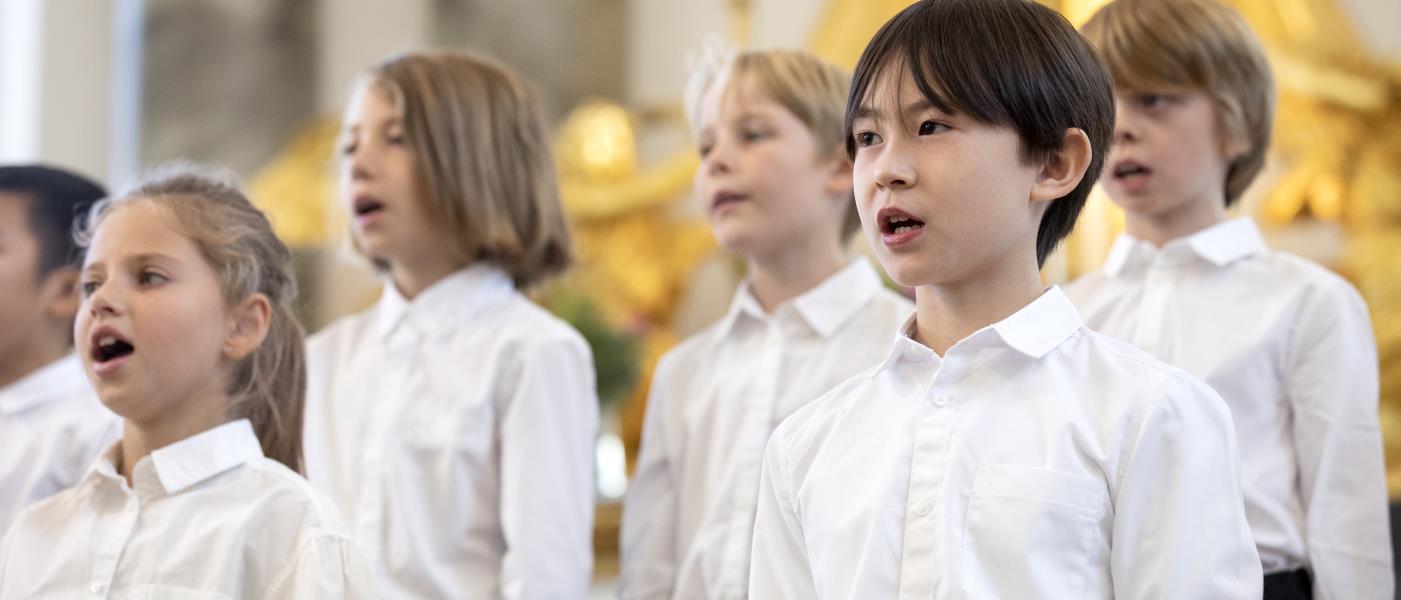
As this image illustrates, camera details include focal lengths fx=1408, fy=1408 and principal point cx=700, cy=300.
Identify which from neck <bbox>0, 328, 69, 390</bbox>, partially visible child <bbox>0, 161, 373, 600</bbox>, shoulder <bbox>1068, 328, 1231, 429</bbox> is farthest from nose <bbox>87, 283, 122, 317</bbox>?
shoulder <bbox>1068, 328, 1231, 429</bbox>

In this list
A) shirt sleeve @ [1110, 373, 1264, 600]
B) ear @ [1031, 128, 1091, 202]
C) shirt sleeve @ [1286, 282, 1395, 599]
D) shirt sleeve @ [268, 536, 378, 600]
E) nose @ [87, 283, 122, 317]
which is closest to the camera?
shirt sleeve @ [1110, 373, 1264, 600]

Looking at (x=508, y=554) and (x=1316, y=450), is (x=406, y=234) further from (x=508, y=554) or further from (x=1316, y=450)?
(x=1316, y=450)

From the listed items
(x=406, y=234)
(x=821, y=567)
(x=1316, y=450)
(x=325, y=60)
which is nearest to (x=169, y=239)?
(x=406, y=234)

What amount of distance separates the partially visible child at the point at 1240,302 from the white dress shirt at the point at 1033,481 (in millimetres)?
536

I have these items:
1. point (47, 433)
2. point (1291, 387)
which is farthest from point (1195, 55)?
point (47, 433)

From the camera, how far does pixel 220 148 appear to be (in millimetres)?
4645

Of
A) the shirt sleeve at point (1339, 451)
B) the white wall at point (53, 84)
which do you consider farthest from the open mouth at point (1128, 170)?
the white wall at point (53, 84)

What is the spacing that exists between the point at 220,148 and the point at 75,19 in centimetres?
59

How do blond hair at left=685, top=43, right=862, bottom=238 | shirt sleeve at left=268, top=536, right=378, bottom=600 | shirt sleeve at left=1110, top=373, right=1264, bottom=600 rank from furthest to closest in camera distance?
blond hair at left=685, top=43, right=862, bottom=238
shirt sleeve at left=268, top=536, right=378, bottom=600
shirt sleeve at left=1110, top=373, right=1264, bottom=600

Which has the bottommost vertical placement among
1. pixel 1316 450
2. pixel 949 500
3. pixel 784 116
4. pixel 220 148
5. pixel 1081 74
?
pixel 220 148

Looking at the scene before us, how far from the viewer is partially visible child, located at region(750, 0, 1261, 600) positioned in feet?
3.83

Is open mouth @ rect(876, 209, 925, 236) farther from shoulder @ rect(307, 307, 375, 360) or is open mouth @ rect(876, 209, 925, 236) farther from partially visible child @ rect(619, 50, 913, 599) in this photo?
shoulder @ rect(307, 307, 375, 360)

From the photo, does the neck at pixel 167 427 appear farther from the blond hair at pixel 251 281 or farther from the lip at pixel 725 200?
the lip at pixel 725 200

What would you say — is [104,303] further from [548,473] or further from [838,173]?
[838,173]
